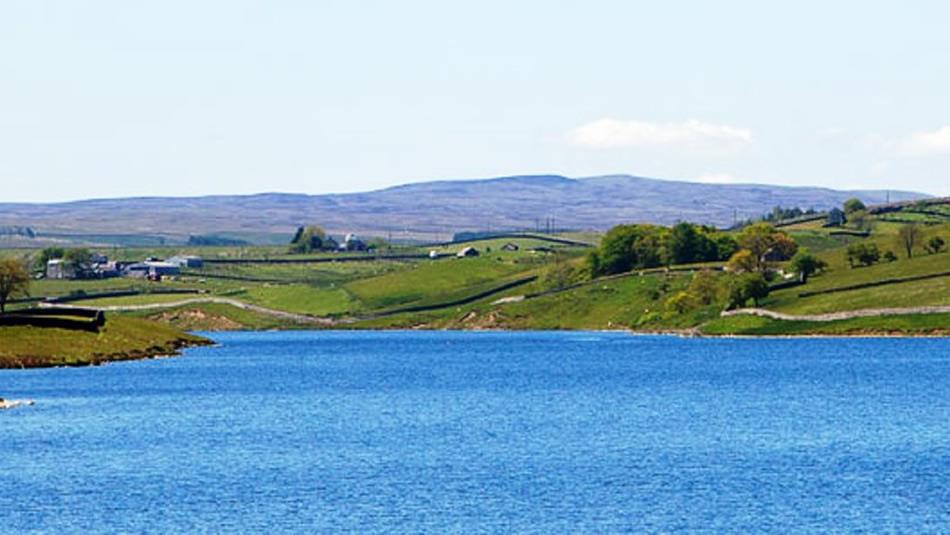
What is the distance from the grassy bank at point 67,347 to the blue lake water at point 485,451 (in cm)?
530

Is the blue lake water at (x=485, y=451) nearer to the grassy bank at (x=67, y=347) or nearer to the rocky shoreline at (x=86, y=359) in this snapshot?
the rocky shoreline at (x=86, y=359)

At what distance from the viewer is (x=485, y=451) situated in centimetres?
8512

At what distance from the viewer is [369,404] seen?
116562 millimetres

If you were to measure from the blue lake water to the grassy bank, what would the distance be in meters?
5.30

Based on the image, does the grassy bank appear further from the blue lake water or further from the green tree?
the green tree

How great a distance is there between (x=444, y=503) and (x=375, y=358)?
11738 centimetres

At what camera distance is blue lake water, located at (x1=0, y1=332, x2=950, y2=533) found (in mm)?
65562

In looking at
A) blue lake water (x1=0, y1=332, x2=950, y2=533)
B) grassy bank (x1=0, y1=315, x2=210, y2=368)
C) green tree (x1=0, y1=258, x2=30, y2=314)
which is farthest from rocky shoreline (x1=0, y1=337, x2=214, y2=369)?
green tree (x1=0, y1=258, x2=30, y2=314)

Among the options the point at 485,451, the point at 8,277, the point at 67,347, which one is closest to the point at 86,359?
the point at 67,347

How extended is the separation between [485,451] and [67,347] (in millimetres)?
84822

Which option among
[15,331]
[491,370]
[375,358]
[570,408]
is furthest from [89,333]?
[570,408]

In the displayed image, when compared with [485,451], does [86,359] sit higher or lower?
lower

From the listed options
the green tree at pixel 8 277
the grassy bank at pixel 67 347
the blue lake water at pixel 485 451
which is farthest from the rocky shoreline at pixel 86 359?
the green tree at pixel 8 277

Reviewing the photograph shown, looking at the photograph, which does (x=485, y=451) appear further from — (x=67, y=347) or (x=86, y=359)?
(x=67, y=347)
